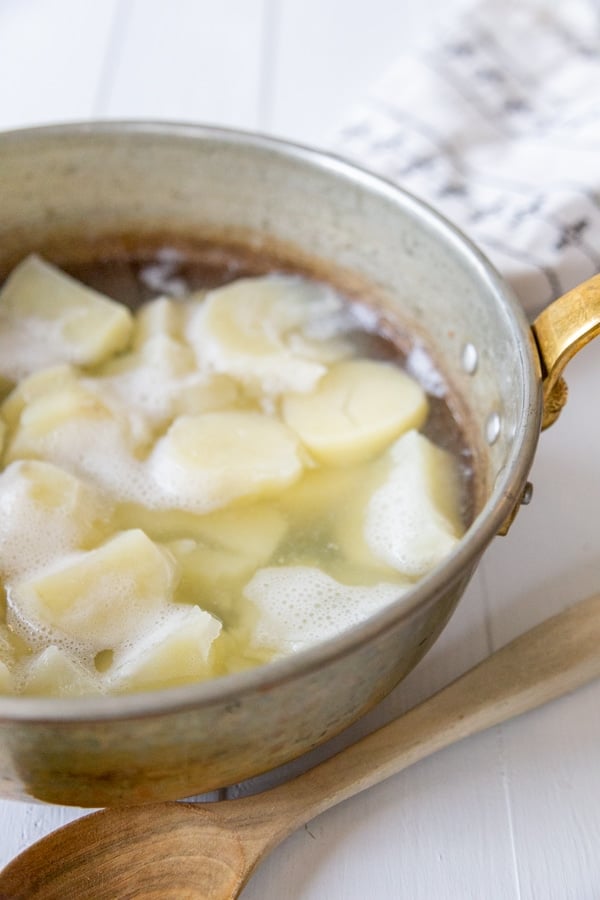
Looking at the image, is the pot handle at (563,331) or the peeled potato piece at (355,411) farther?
the peeled potato piece at (355,411)

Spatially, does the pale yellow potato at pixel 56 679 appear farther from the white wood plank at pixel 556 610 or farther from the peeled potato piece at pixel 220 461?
the white wood plank at pixel 556 610

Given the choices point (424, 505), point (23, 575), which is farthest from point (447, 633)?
point (23, 575)

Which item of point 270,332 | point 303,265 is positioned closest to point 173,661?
point 270,332

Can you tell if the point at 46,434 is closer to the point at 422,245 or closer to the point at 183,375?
the point at 183,375

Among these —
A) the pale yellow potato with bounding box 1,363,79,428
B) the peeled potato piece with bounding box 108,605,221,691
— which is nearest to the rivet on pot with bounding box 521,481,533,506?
the peeled potato piece with bounding box 108,605,221,691

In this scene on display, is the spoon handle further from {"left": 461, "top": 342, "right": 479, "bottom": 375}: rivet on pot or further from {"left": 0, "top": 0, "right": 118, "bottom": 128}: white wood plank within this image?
{"left": 0, "top": 0, "right": 118, "bottom": 128}: white wood plank

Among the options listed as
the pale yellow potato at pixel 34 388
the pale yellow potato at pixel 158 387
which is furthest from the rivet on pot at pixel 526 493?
the pale yellow potato at pixel 34 388

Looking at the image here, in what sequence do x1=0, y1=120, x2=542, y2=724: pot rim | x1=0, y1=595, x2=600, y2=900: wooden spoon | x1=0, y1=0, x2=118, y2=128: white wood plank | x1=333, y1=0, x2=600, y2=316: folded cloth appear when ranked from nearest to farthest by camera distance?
1. x1=0, y1=120, x2=542, y2=724: pot rim
2. x1=0, y1=595, x2=600, y2=900: wooden spoon
3. x1=333, y1=0, x2=600, y2=316: folded cloth
4. x1=0, y1=0, x2=118, y2=128: white wood plank
